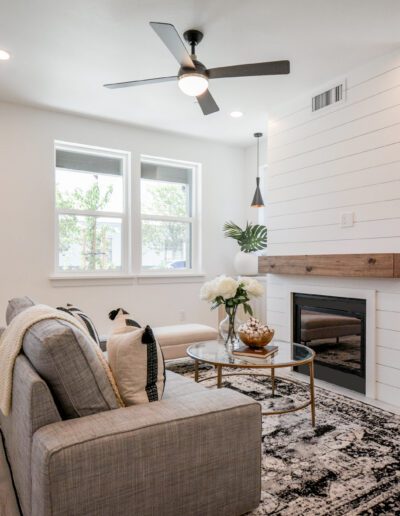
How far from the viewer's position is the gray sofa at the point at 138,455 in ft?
4.06

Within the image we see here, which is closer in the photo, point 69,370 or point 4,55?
point 69,370

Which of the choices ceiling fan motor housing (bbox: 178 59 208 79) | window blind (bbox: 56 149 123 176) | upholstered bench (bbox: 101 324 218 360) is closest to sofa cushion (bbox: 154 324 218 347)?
upholstered bench (bbox: 101 324 218 360)

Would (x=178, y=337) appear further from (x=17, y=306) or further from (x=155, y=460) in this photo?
(x=155, y=460)

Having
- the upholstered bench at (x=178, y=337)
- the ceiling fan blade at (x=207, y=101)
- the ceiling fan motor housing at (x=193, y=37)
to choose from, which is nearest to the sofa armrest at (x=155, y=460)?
the ceiling fan blade at (x=207, y=101)

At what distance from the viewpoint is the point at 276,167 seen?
165 inches

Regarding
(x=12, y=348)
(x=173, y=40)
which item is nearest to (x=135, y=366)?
(x=12, y=348)

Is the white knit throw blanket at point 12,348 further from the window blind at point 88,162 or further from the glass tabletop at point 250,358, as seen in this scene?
the window blind at point 88,162

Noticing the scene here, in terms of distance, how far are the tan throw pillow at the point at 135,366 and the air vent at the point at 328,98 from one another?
2.88 meters

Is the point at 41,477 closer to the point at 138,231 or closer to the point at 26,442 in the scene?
the point at 26,442

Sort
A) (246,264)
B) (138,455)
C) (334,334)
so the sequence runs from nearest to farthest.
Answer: (138,455), (334,334), (246,264)

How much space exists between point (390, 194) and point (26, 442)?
2.87m

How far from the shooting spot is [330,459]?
85.0 inches

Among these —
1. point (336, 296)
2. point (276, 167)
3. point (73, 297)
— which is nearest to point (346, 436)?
point (336, 296)

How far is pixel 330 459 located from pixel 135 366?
4.27 ft
